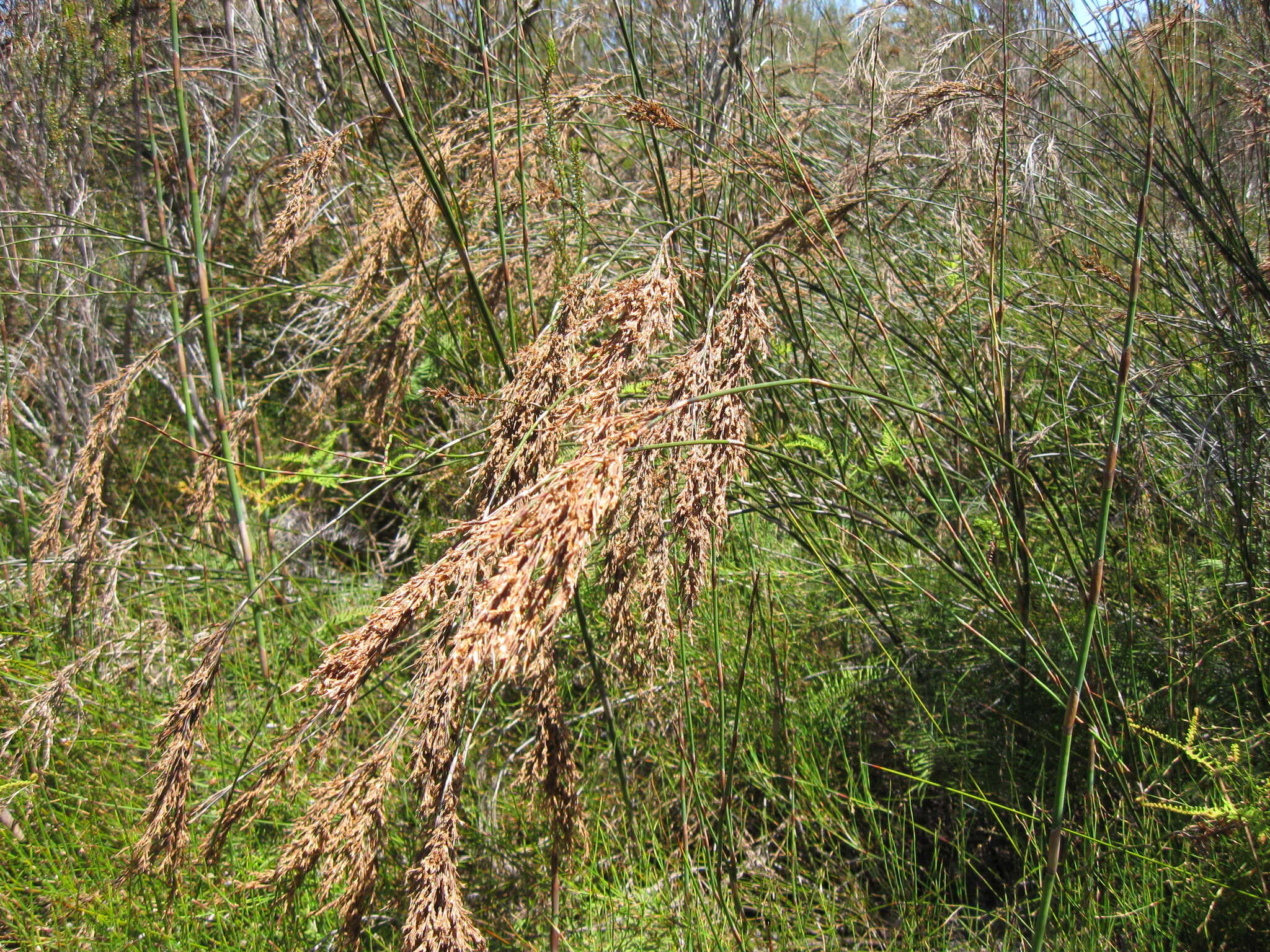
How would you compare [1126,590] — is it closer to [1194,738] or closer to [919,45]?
[1194,738]

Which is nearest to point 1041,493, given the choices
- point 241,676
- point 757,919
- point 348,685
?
point 757,919

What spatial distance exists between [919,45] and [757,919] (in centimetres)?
361

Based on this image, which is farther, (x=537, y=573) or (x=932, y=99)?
(x=932, y=99)

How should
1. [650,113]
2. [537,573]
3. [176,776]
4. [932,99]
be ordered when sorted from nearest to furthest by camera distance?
A: 1. [537,573]
2. [176,776]
3. [650,113]
4. [932,99]

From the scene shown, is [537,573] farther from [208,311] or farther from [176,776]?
[208,311]

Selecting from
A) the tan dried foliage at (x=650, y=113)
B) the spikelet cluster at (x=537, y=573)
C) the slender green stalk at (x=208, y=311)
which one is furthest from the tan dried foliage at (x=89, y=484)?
the tan dried foliage at (x=650, y=113)

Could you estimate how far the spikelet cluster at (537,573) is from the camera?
0.79 meters

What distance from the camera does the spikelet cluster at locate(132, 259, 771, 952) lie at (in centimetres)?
79

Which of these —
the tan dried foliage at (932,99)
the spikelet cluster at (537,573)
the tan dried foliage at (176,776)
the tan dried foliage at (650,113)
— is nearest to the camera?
the spikelet cluster at (537,573)

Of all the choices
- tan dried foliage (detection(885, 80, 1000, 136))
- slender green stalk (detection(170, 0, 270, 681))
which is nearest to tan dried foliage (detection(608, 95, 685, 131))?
tan dried foliage (detection(885, 80, 1000, 136))

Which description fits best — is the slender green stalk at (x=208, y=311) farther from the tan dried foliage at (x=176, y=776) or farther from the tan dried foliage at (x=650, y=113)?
the tan dried foliage at (x=650, y=113)

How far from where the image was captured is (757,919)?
1.75 metres

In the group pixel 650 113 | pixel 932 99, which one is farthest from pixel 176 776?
pixel 932 99

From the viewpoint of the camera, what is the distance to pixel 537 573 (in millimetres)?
794
